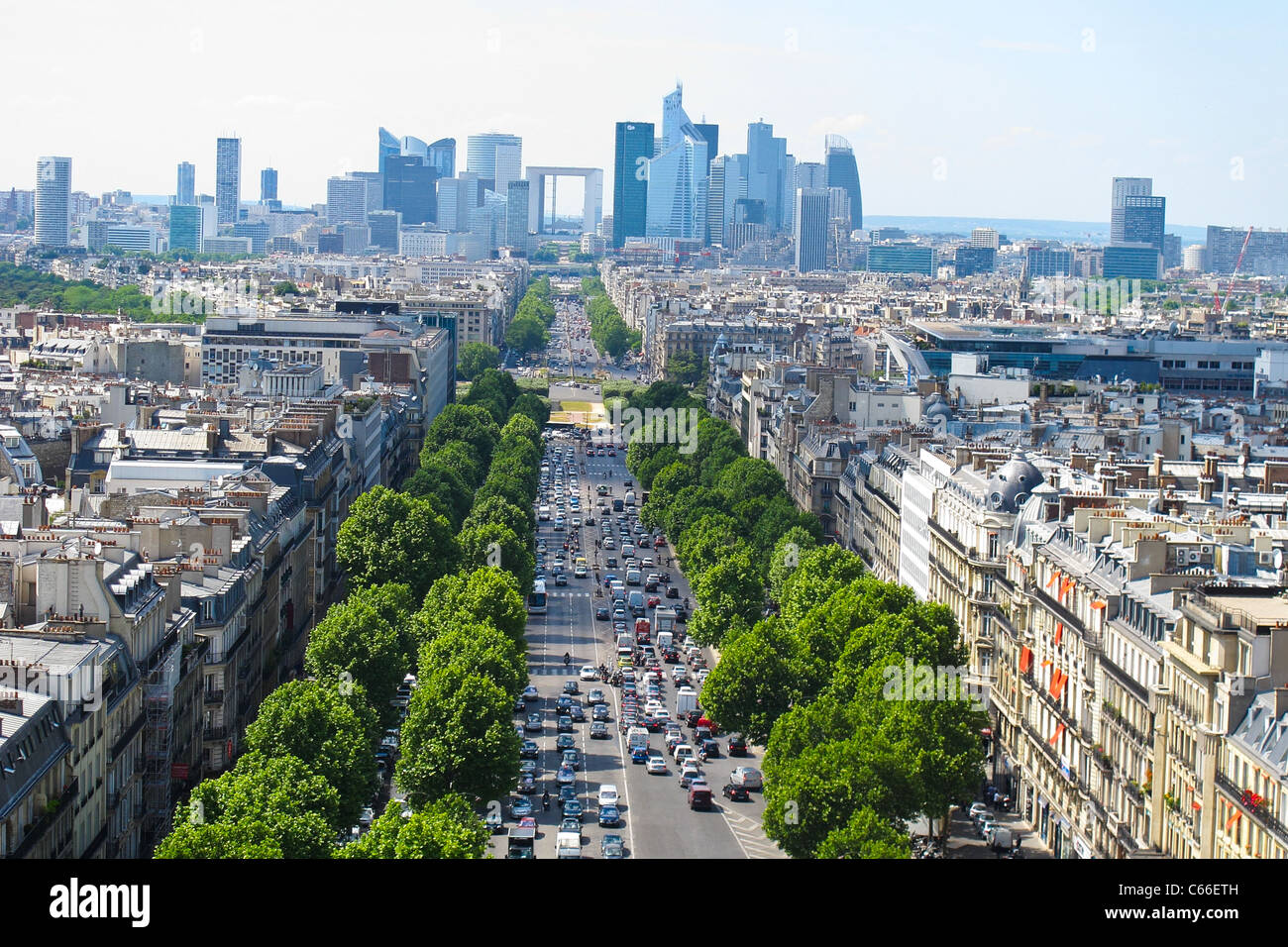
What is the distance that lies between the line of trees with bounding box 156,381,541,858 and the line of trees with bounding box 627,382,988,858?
7.06 meters

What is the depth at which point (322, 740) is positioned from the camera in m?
45.3

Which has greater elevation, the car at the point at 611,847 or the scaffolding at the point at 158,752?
the scaffolding at the point at 158,752

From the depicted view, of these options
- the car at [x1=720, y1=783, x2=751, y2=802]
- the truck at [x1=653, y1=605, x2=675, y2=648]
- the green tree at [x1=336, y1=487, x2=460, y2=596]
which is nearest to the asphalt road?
the car at [x1=720, y1=783, x2=751, y2=802]

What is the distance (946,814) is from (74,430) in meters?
44.2

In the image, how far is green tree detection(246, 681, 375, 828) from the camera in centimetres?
4431

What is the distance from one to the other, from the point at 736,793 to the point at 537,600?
34.1 metres

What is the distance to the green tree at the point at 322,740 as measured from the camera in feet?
145

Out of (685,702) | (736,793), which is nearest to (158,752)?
(736,793)

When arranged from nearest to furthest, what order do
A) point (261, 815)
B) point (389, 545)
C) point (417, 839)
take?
point (417, 839) < point (261, 815) < point (389, 545)

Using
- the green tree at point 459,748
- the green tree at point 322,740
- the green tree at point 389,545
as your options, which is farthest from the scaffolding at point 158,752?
the green tree at point 389,545

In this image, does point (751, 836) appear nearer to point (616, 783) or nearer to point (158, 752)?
point (616, 783)

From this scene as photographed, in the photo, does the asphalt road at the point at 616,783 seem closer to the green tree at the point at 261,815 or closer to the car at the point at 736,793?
the car at the point at 736,793

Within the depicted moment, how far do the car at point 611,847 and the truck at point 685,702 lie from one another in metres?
17.0
